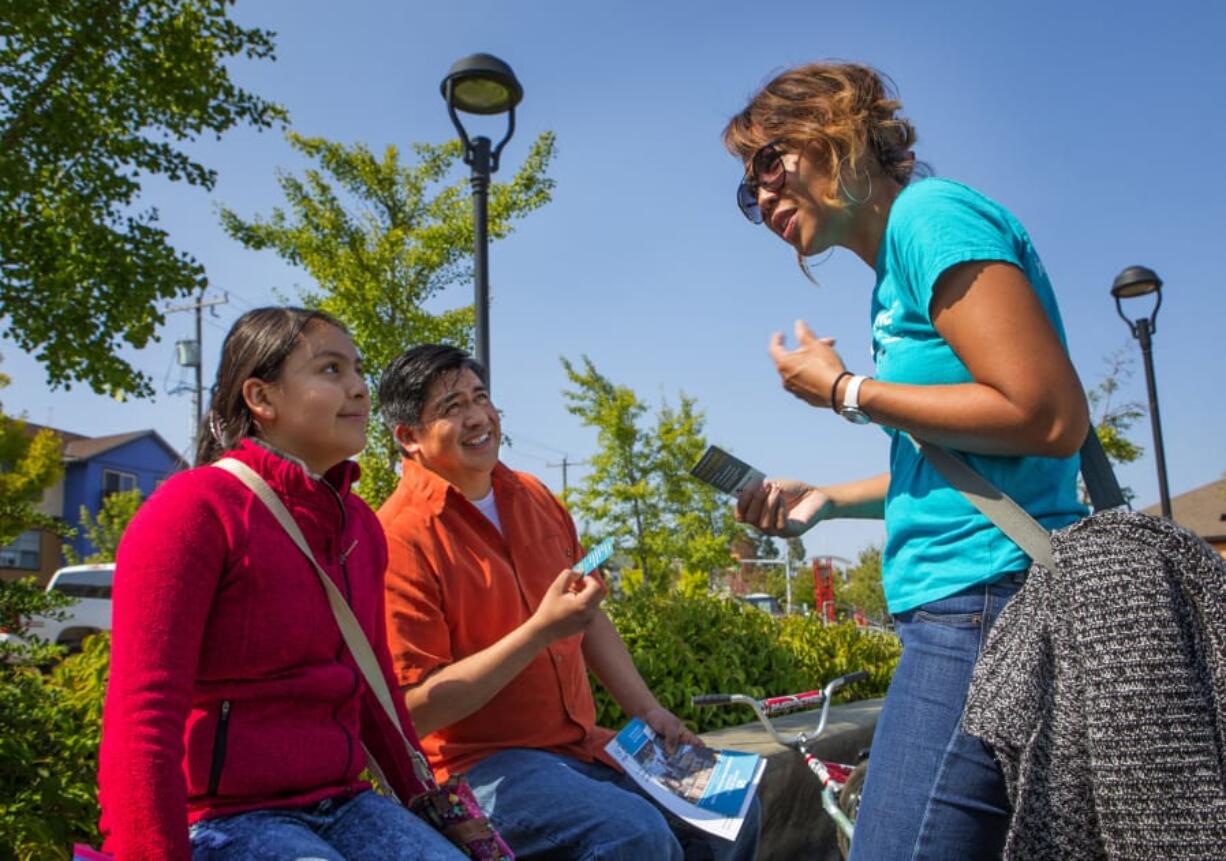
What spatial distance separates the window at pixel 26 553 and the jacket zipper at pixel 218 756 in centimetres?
4368

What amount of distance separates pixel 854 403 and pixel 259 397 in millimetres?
1473

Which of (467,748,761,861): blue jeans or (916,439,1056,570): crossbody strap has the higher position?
(916,439,1056,570): crossbody strap

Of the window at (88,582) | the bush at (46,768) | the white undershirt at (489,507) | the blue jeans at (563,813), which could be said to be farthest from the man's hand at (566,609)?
the window at (88,582)

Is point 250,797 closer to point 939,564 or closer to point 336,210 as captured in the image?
point 939,564

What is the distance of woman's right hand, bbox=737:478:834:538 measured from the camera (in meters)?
A: 2.11

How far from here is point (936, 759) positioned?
1.57 meters

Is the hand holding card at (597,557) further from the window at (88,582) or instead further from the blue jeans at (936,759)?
the window at (88,582)

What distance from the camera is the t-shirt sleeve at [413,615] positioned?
263 centimetres

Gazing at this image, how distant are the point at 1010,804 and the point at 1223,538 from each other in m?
47.2

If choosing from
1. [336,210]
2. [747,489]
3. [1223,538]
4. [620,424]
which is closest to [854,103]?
[747,489]

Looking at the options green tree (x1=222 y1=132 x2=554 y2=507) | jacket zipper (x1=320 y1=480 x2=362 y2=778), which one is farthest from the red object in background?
jacket zipper (x1=320 y1=480 x2=362 y2=778)

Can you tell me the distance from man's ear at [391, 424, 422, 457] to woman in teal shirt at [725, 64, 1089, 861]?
161 cm

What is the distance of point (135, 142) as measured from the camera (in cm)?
711

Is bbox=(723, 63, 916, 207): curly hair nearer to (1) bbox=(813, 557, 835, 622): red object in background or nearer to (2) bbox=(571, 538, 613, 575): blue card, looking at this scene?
(2) bbox=(571, 538, 613, 575): blue card
